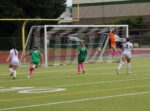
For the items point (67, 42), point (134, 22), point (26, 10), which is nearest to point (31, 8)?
point (26, 10)

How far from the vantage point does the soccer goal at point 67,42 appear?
114 feet

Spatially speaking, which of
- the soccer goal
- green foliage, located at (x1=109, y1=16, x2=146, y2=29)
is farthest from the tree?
green foliage, located at (x1=109, y1=16, x2=146, y2=29)

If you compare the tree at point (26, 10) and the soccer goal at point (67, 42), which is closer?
the soccer goal at point (67, 42)

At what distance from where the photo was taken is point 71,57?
37.2 m

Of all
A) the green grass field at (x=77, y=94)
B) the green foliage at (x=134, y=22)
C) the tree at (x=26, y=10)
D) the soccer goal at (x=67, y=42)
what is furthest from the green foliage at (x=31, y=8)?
the green grass field at (x=77, y=94)

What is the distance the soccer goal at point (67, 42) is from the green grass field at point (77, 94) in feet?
38.7

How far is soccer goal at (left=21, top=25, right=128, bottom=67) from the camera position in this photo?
34878mm

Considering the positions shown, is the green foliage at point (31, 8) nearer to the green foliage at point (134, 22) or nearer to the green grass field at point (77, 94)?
the green foliage at point (134, 22)

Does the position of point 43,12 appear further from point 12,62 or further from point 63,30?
point 12,62

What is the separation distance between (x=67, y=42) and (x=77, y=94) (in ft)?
62.7

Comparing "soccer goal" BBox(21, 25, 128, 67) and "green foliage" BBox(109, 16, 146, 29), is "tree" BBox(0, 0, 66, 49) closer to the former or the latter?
"soccer goal" BBox(21, 25, 128, 67)

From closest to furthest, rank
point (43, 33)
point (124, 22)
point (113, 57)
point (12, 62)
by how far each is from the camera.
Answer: point (12, 62) → point (43, 33) → point (113, 57) → point (124, 22)

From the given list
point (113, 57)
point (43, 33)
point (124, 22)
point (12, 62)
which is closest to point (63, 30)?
point (43, 33)

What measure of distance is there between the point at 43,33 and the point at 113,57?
5.54 m
